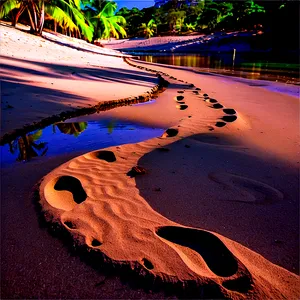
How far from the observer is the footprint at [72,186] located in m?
2.15

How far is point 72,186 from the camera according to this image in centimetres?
231

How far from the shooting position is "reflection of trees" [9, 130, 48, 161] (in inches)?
119

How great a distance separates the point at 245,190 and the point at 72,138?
258 cm

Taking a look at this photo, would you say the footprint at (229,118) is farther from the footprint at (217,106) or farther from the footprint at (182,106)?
the footprint at (182,106)

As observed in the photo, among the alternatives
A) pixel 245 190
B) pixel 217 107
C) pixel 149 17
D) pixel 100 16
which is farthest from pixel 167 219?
pixel 149 17

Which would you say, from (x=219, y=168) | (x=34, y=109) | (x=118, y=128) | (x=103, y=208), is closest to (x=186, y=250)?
(x=103, y=208)

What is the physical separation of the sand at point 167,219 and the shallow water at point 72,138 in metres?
0.34

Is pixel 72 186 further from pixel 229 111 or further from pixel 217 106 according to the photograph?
pixel 217 106

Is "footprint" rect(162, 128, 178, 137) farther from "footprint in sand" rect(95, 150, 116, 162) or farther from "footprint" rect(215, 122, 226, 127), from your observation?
"footprint in sand" rect(95, 150, 116, 162)

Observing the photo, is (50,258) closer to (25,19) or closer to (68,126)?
(68,126)

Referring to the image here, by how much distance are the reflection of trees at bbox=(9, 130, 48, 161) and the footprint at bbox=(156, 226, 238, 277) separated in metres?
2.10

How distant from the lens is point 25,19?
24.3m

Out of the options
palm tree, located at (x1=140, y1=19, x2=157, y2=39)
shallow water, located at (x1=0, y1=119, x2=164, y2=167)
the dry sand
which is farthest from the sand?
palm tree, located at (x1=140, y1=19, x2=157, y2=39)

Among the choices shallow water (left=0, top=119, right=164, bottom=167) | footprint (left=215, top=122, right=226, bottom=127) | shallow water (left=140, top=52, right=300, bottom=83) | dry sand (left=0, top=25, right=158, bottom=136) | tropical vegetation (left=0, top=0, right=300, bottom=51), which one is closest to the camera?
shallow water (left=0, top=119, right=164, bottom=167)
